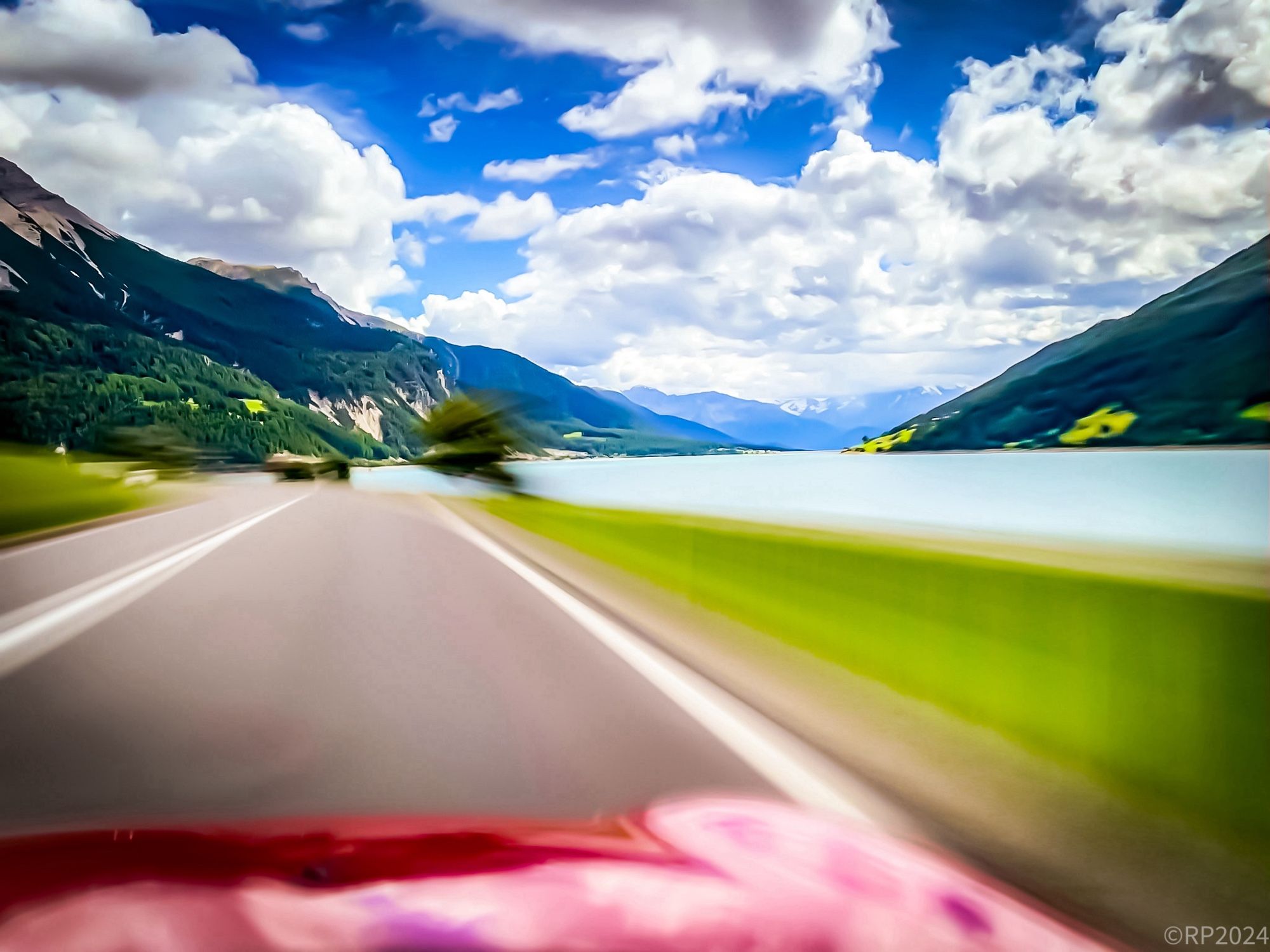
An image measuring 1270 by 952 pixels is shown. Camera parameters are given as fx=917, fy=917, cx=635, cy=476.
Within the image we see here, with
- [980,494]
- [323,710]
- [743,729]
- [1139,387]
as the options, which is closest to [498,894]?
[743,729]

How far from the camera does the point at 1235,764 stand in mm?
3496

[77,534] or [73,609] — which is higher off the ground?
[73,609]

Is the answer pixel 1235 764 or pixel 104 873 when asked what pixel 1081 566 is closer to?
pixel 1235 764

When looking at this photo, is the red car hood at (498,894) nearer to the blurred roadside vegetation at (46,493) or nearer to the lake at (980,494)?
the lake at (980,494)

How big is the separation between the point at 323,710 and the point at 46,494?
85.5 feet

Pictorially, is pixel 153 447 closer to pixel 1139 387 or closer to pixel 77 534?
pixel 77 534

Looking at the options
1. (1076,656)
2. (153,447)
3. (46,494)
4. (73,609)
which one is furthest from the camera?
(153,447)

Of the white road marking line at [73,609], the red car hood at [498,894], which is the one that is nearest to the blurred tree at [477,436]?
the white road marking line at [73,609]

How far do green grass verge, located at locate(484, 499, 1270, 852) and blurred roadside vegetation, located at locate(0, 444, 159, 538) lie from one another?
22.1 metres

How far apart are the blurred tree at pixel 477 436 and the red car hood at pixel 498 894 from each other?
76.1 m

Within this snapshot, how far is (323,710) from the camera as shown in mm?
5801

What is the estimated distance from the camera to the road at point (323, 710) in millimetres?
4145

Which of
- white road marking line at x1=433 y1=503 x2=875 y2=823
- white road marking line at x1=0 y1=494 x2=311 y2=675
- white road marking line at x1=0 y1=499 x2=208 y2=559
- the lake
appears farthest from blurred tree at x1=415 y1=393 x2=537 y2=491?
white road marking line at x1=433 y1=503 x2=875 y2=823

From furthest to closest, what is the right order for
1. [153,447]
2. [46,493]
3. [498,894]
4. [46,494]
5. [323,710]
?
[153,447], [46,493], [46,494], [323,710], [498,894]
